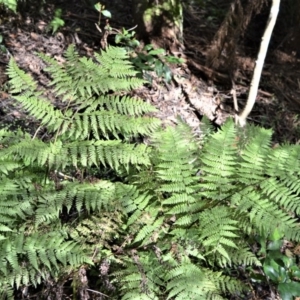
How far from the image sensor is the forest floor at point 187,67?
427cm

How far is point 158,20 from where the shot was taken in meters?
4.58

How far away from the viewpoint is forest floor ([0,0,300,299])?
4266 millimetres

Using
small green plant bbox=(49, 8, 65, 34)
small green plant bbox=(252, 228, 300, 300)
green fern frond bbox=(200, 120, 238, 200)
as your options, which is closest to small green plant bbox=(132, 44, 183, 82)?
small green plant bbox=(49, 8, 65, 34)

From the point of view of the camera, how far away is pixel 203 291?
2449 mm

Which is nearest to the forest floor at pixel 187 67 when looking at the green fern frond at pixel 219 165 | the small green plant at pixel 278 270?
the green fern frond at pixel 219 165

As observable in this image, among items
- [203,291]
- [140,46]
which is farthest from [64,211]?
[140,46]

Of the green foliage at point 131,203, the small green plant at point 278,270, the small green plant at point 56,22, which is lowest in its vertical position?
the small green plant at point 278,270

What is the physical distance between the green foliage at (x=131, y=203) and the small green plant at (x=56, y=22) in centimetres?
159

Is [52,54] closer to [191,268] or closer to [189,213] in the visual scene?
[189,213]

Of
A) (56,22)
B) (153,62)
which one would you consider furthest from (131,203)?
(56,22)

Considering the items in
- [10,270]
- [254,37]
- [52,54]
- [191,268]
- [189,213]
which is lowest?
[10,270]

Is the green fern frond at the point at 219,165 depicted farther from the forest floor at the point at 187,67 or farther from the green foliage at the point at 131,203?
the forest floor at the point at 187,67

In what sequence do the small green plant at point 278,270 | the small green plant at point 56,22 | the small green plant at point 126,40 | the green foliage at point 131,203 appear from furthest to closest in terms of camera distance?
the small green plant at point 56,22 < the small green plant at point 126,40 < the small green plant at point 278,270 < the green foliage at point 131,203

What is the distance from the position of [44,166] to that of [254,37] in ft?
12.9
